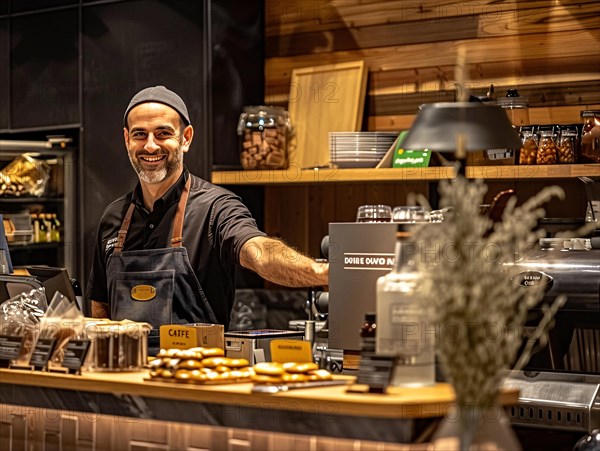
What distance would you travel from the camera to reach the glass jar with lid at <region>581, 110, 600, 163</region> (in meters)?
4.09

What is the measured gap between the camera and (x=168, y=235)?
389cm

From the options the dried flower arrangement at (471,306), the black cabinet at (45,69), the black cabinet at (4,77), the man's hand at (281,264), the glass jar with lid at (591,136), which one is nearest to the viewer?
the dried flower arrangement at (471,306)

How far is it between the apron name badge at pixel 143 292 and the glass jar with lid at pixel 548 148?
1.64 metres

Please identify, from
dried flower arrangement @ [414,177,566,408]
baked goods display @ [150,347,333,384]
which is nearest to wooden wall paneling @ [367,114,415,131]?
baked goods display @ [150,347,333,384]

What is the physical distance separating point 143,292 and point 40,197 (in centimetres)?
228

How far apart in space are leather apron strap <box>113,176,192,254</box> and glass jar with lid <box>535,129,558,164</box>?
141 cm

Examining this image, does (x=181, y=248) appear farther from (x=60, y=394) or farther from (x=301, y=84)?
(x=301, y=84)

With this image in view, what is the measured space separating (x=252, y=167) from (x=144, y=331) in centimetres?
231

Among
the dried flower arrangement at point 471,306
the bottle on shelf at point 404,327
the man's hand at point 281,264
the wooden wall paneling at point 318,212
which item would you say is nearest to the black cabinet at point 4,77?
the wooden wall paneling at point 318,212

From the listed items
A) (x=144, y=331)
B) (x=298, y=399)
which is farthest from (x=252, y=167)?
(x=298, y=399)

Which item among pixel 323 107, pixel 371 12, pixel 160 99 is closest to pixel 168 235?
pixel 160 99

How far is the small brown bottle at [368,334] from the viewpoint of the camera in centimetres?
235

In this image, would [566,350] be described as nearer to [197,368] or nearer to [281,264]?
[281,264]

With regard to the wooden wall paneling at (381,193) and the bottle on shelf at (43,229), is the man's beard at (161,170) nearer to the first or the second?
the wooden wall paneling at (381,193)
